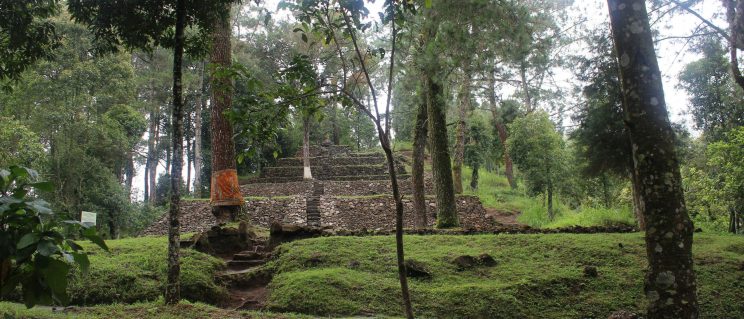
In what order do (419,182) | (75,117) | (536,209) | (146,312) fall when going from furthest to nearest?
(75,117), (536,209), (419,182), (146,312)

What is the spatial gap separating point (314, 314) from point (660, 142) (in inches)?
142

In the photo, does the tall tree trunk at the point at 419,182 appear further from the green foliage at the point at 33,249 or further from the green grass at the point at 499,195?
the green foliage at the point at 33,249

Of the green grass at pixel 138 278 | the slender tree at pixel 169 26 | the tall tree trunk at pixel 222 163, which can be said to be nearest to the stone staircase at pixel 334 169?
the tall tree trunk at pixel 222 163

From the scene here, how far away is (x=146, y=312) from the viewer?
5.02 metres

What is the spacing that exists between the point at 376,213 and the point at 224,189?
5816mm

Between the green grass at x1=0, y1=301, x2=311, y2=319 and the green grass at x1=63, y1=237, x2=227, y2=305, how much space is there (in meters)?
0.41

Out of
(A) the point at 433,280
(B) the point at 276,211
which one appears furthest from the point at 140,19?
(B) the point at 276,211

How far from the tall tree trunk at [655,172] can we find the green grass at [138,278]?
15.4ft

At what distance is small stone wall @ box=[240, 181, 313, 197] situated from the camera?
2073cm

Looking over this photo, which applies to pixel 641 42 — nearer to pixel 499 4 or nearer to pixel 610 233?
pixel 499 4

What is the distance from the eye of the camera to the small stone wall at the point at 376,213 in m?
15.1

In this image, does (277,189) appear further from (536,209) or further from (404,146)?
(404,146)

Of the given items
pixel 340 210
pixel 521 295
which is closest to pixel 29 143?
pixel 340 210

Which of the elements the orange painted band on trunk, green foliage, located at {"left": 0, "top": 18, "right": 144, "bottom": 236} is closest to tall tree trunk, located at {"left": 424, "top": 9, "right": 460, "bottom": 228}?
the orange painted band on trunk
